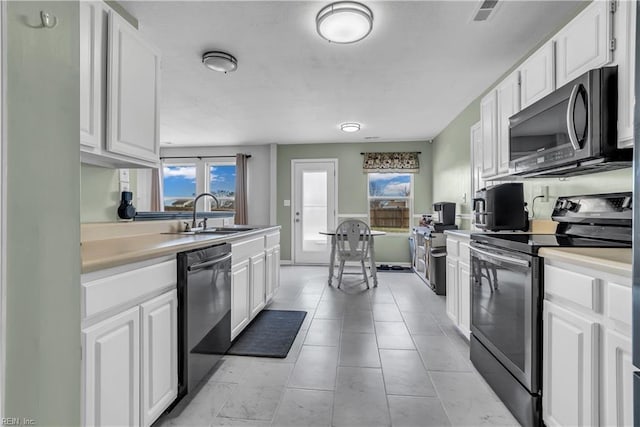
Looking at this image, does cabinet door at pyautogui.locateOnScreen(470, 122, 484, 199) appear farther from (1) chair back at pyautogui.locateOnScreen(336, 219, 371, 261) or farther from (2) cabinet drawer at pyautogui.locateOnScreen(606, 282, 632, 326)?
(2) cabinet drawer at pyautogui.locateOnScreen(606, 282, 632, 326)

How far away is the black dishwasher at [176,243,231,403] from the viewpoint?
1614 millimetres

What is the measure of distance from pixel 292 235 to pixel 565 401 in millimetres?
5161

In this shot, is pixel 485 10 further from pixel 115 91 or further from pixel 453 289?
pixel 115 91

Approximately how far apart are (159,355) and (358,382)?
1155 mm

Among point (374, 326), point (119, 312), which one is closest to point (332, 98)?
point (374, 326)

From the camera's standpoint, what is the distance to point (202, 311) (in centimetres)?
178

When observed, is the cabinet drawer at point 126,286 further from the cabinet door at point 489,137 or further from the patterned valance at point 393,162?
the patterned valance at point 393,162

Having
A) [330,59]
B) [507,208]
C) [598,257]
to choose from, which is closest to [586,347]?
[598,257]

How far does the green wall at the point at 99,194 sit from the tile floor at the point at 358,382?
1.31 meters

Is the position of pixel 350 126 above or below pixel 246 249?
above

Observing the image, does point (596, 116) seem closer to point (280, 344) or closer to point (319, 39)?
point (319, 39)

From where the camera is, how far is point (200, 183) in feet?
21.2

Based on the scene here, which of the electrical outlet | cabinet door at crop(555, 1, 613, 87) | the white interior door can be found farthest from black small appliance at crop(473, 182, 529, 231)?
the white interior door

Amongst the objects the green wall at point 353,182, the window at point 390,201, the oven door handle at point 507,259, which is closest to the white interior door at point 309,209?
the green wall at point 353,182
